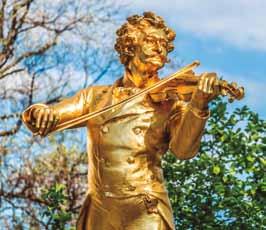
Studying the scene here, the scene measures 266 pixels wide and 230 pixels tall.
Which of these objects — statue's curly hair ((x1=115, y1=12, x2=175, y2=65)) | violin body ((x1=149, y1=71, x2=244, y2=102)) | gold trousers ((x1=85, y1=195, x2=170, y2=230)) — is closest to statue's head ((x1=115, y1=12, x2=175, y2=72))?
statue's curly hair ((x1=115, y1=12, x2=175, y2=65))

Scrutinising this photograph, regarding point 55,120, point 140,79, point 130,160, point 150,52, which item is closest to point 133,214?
point 130,160

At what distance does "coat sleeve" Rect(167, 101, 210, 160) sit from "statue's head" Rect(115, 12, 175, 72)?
0.23m

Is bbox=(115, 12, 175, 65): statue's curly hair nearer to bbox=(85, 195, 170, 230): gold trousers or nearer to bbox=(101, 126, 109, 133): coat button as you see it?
bbox=(101, 126, 109, 133): coat button

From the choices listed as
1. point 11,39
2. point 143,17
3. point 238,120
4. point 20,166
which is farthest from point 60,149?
point 143,17

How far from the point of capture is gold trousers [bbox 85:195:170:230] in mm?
3930

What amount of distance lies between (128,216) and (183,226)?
2673mm

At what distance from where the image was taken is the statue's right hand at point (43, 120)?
12.8 feet

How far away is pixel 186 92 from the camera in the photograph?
4055mm

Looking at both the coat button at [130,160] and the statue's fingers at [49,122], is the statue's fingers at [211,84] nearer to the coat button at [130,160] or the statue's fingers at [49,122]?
the coat button at [130,160]

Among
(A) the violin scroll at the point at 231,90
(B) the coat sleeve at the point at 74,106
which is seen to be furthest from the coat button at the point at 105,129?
(A) the violin scroll at the point at 231,90

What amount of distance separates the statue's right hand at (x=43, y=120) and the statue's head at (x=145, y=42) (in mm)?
483

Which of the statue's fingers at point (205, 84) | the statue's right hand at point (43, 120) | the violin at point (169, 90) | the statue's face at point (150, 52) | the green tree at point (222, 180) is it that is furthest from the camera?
the green tree at point (222, 180)

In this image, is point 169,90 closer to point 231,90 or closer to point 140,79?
point 140,79

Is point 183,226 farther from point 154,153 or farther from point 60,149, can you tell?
point 60,149
